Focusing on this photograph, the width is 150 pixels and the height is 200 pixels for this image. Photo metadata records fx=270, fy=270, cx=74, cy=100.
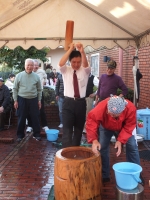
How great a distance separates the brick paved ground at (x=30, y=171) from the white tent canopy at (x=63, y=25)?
2.17m

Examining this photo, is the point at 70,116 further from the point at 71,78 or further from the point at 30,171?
the point at 30,171

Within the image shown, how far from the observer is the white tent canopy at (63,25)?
17.3 feet

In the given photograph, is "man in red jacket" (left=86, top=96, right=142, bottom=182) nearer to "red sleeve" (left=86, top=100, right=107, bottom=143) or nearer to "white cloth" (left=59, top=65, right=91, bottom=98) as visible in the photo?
"red sleeve" (left=86, top=100, right=107, bottom=143)

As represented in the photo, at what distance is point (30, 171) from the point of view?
14.6 ft

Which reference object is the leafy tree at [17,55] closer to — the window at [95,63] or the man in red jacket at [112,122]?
the window at [95,63]

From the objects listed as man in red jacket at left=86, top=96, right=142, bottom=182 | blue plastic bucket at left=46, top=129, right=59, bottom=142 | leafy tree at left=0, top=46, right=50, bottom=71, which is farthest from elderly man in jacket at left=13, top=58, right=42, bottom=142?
leafy tree at left=0, top=46, right=50, bottom=71

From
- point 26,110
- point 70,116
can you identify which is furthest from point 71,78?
point 26,110

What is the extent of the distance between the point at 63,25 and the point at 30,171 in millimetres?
2954

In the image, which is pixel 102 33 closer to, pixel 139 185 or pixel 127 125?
pixel 127 125

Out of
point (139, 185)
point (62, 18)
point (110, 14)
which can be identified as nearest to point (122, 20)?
point (110, 14)

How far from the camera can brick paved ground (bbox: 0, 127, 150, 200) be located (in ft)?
12.0

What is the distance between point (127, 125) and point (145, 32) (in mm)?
2465

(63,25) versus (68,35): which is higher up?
(63,25)

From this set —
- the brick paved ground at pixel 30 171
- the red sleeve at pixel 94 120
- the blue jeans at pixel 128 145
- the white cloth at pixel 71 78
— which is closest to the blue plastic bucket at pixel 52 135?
the brick paved ground at pixel 30 171
